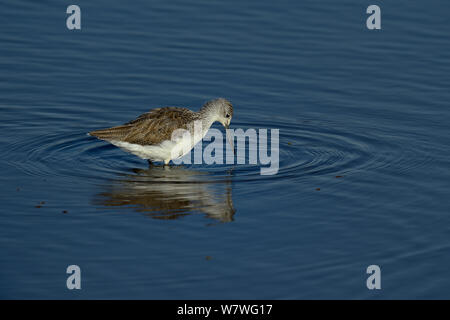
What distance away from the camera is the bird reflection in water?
1159 cm

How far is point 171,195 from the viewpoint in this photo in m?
12.2

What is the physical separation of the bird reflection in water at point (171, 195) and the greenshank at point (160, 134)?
383 mm

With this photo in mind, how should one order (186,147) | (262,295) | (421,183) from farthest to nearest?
1. (186,147)
2. (421,183)
3. (262,295)

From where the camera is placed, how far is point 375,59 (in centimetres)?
1767

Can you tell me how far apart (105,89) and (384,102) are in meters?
5.25

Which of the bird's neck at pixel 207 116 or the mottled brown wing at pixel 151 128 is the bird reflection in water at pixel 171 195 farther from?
the bird's neck at pixel 207 116

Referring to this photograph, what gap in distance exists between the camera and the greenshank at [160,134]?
13.6 metres

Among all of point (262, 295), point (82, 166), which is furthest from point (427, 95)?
point (262, 295)

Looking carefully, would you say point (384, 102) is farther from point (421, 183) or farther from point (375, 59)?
point (421, 183)

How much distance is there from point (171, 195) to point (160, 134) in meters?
1.77

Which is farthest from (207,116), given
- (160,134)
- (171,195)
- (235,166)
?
(171,195)

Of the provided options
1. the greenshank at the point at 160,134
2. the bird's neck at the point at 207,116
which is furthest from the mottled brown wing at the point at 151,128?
the bird's neck at the point at 207,116

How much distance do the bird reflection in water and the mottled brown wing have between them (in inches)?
21.2

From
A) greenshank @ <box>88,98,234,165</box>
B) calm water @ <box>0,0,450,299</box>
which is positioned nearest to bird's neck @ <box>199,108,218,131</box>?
greenshank @ <box>88,98,234,165</box>
